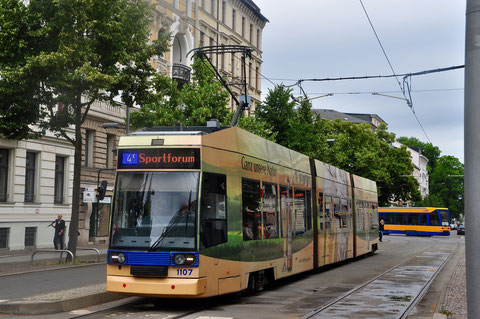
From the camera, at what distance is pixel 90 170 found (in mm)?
33438

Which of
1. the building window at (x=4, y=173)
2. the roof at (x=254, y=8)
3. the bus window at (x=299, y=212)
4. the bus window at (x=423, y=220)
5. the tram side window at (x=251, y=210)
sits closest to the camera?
the tram side window at (x=251, y=210)

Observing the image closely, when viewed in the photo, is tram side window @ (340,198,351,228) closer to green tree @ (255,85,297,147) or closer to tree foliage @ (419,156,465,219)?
green tree @ (255,85,297,147)

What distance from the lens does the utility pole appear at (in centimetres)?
557

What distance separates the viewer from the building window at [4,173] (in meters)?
27.2

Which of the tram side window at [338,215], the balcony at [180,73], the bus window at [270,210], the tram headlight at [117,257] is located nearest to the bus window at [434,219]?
the balcony at [180,73]

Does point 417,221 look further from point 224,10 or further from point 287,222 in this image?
point 287,222

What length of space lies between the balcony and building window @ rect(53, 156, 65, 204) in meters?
12.1

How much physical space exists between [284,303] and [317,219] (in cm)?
673

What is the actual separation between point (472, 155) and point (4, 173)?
2478cm

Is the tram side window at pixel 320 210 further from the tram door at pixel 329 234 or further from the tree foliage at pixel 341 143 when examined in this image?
the tree foliage at pixel 341 143

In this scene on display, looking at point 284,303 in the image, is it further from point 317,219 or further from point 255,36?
point 255,36

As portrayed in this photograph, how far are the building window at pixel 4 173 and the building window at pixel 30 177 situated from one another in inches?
52.0

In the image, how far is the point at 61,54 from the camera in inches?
739

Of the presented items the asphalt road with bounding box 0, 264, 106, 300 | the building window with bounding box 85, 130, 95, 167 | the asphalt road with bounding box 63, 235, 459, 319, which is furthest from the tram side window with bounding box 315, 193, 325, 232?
the building window with bounding box 85, 130, 95, 167
